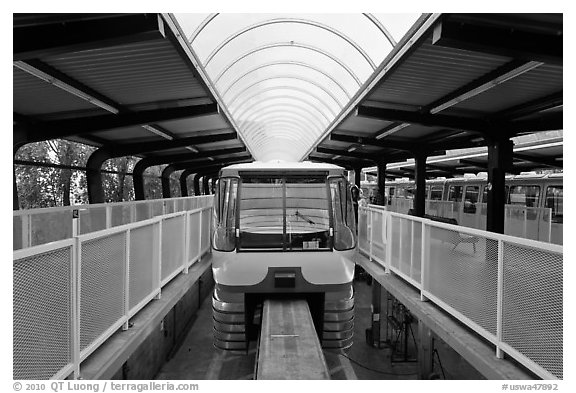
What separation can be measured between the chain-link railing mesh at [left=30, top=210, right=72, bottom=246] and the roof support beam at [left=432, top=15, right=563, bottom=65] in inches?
253

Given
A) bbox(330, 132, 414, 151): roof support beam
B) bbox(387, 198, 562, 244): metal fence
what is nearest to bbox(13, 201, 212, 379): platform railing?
bbox(330, 132, 414, 151): roof support beam

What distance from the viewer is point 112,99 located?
8.89 m

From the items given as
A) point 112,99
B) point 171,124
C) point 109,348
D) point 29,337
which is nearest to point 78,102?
point 112,99

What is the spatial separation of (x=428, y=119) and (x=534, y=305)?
7.03 m

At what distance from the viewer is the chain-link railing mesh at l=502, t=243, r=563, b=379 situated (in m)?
3.76

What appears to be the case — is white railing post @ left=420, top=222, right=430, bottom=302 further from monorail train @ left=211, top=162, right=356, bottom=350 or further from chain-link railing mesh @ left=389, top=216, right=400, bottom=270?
chain-link railing mesh @ left=389, top=216, right=400, bottom=270

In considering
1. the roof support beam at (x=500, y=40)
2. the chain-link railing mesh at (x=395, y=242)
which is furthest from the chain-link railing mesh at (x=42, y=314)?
the chain-link railing mesh at (x=395, y=242)

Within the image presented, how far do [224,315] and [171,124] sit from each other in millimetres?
7137

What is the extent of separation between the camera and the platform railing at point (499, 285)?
3.82 metres

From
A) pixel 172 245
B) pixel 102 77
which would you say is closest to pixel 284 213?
pixel 172 245

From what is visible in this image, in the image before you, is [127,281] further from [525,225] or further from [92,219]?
[525,225]

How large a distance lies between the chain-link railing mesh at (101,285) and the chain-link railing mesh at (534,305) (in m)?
4.18
